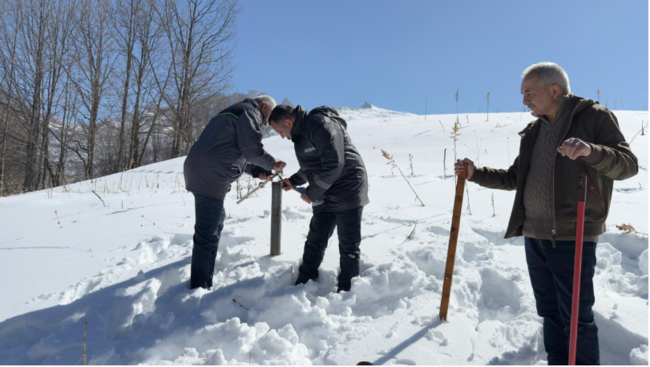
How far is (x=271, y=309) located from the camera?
108 inches

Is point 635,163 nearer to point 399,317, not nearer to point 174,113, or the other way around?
point 399,317

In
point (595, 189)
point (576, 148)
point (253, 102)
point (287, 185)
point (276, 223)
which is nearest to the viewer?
point (576, 148)

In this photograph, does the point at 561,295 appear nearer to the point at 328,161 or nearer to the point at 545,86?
the point at 545,86

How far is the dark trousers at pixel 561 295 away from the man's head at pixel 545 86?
752 millimetres

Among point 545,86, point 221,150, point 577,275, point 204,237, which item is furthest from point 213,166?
point 577,275

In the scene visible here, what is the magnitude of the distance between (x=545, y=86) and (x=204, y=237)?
263cm

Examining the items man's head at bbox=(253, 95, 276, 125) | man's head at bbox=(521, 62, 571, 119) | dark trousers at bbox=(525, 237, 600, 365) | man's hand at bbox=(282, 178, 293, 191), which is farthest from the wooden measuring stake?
man's head at bbox=(253, 95, 276, 125)

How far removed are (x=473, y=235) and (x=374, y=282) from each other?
60.7 inches

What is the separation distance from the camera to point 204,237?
3045mm

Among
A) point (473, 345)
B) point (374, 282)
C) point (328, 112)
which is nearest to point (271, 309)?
point (374, 282)

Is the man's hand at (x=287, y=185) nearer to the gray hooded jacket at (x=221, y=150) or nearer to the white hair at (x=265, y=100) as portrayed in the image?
the gray hooded jacket at (x=221, y=150)

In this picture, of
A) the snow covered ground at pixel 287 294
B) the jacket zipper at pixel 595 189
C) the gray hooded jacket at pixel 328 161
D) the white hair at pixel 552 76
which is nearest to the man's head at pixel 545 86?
the white hair at pixel 552 76

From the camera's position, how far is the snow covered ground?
2.26m

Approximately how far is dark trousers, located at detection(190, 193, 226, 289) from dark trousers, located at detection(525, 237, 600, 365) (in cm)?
232
